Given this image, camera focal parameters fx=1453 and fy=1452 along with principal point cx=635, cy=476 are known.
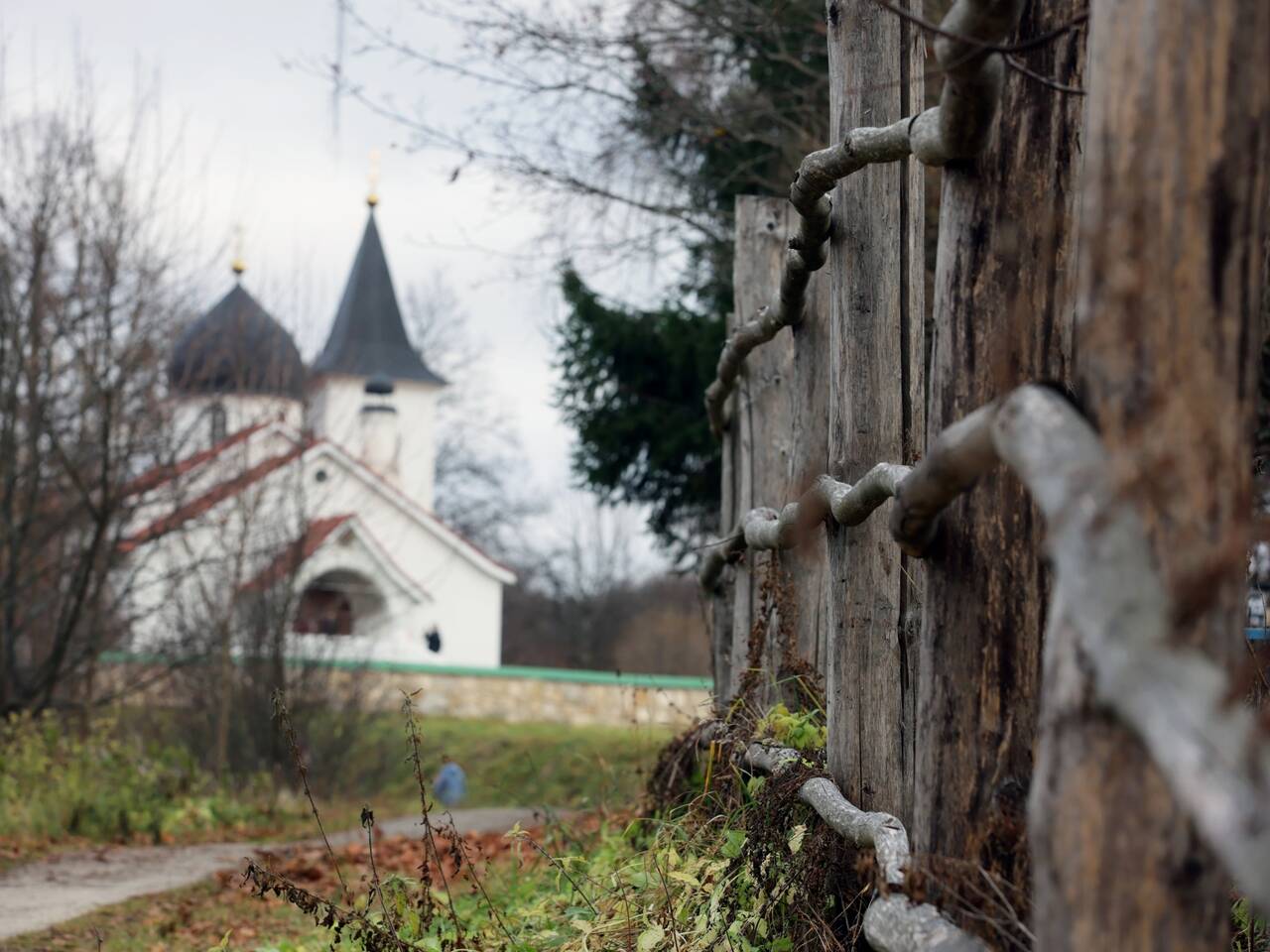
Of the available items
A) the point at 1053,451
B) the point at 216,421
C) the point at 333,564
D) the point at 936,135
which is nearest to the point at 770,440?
the point at 936,135

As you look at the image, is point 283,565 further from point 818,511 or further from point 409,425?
point 409,425

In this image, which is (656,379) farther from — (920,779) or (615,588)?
(615,588)

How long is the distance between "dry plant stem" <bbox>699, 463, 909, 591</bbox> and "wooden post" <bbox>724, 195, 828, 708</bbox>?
10 cm

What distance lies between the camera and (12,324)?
1305 centimetres

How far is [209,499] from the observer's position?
49.2 ft

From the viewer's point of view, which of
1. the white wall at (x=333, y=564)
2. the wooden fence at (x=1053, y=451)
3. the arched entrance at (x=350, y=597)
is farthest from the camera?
the arched entrance at (x=350, y=597)

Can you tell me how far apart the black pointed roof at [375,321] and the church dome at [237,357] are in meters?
23.3

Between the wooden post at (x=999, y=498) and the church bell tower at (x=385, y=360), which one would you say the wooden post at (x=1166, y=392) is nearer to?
the wooden post at (x=999, y=498)

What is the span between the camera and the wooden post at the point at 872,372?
3441mm

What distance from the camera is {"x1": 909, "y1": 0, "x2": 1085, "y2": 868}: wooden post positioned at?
7.80 ft

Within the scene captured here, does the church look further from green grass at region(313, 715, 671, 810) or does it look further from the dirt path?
the dirt path

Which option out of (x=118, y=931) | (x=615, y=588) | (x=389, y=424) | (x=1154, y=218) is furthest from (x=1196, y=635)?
(x=615, y=588)

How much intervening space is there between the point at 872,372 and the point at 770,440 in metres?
2.18

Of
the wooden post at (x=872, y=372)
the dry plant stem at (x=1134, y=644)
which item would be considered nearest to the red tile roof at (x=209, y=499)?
the wooden post at (x=872, y=372)
